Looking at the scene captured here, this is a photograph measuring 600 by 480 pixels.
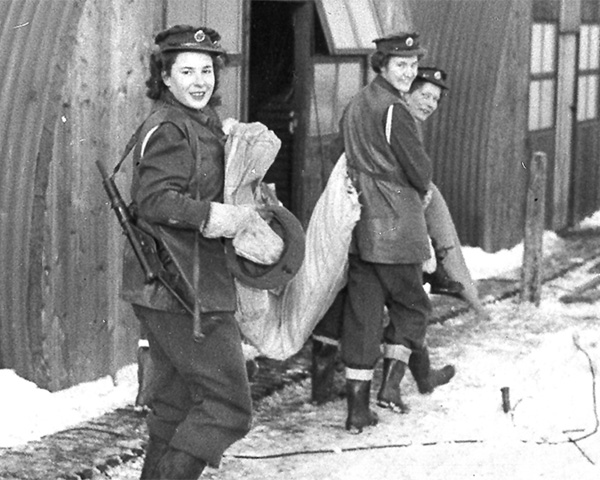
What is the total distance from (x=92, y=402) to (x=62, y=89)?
5.75ft

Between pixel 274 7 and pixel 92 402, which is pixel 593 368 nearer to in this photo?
pixel 92 402

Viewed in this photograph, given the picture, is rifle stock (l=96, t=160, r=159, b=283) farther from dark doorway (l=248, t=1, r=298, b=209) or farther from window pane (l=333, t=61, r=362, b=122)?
window pane (l=333, t=61, r=362, b=122)

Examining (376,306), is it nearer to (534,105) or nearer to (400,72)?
(400,72)

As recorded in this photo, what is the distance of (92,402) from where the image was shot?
768 centimetres

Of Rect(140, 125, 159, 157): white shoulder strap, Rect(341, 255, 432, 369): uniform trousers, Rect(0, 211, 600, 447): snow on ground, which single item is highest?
Rect(140, 125, 159, 157): white shoulder strap

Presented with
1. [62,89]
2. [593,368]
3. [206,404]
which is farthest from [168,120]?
[593,368]

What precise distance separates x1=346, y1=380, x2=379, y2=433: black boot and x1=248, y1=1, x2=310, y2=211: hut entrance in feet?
12.3

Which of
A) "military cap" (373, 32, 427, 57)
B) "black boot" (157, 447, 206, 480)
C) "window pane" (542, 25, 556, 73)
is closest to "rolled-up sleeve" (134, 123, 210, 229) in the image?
"black boot" (157, 447, 206, 480)

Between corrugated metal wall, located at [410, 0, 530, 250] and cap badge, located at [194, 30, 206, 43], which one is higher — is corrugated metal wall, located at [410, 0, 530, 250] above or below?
below

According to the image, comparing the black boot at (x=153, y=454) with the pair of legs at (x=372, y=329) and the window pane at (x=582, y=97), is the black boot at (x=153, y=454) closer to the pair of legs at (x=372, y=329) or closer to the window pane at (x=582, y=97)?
the pair of legs at (x=372, y=329)

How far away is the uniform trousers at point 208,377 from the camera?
533 centimetres

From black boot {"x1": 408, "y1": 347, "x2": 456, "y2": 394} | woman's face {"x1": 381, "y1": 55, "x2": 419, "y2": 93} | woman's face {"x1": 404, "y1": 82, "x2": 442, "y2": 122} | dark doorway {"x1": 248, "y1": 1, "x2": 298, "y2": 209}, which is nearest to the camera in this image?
woman's face {"x1": 381, "y1": 55, "x2": 419, "y2": 93}

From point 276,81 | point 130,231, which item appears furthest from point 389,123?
point 276,81

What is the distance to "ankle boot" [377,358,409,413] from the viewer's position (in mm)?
7520
